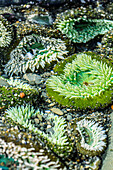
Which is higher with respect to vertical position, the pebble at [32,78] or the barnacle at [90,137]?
the pebble at [32,78]

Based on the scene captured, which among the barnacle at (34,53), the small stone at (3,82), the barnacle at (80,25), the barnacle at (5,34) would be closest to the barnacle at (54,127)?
the small stone at (3,82)

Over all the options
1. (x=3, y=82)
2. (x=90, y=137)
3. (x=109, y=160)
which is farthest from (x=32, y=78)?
(x=109, y=160)

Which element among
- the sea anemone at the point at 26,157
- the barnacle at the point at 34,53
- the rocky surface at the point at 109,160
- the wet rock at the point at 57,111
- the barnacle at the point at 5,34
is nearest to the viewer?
the sea anemone at the point at 26,157

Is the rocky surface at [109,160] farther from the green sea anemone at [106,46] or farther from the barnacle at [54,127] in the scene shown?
the green sea anemone at [106,46]

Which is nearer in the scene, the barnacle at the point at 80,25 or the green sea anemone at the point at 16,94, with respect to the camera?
the green sea anemone at the point at 16,94

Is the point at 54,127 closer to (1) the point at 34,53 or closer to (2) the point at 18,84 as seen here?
(2) the point at 18,84

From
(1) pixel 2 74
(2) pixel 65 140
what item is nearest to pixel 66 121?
(2) pixel 65 140
